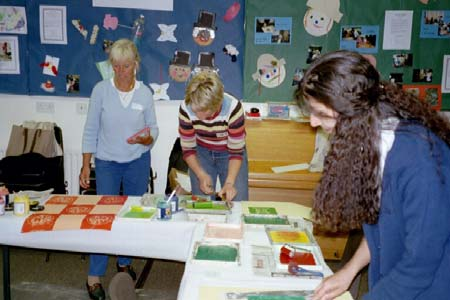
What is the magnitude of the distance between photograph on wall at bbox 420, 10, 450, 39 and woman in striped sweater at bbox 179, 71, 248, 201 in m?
2.00

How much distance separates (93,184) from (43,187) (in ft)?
1.18

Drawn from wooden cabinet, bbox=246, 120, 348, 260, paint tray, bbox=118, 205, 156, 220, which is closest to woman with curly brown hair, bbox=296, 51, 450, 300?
paint tray, bbox=118, 205, 156, 220

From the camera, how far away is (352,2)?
360cm

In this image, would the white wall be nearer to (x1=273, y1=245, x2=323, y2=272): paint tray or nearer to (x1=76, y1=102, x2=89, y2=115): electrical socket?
(x1=76, y1=102, x2=89, y2=115): electrical socket

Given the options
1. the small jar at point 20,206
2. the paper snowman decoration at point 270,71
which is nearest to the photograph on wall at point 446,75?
the paper snowman decoration at point 270,71

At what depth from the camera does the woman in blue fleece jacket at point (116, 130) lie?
2.60m

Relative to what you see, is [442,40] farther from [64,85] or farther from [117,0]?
[64,85]

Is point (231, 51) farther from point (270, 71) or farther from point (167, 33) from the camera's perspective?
point (167, 33)

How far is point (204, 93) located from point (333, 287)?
1.17 m

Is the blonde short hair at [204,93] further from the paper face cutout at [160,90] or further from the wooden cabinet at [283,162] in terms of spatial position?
the paper face cutout at [160,90]

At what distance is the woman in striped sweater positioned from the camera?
246cm

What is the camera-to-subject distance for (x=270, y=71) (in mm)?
3729

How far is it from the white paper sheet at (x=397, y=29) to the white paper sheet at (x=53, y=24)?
2.60m

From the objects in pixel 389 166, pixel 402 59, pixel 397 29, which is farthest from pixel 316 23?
pixel 389 166
